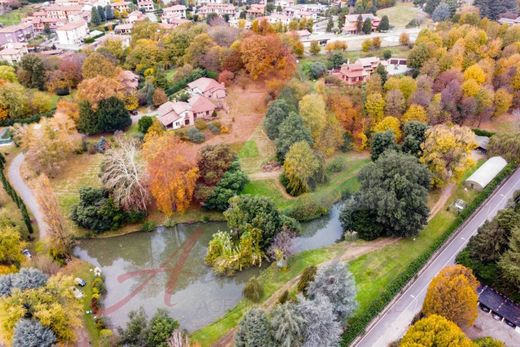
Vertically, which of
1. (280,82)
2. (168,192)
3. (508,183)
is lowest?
(508,183)

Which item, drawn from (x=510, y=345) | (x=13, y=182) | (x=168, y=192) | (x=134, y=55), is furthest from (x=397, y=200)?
(x=134, y=55)

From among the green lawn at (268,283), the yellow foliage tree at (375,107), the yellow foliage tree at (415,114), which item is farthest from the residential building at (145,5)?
the green lawn at (268,283)

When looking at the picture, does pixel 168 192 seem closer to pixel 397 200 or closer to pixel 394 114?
pixel 397 200

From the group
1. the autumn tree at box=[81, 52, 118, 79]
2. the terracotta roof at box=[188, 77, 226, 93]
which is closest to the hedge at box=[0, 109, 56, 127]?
the autumn tree at box=[81, 52, 118, 79]

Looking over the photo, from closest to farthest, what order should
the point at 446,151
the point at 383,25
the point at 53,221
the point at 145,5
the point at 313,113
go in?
1. the point at 53,221
2. the point at 446,151
3. the point at 313,113
4. the point at 383,25
5. the point at 145,5

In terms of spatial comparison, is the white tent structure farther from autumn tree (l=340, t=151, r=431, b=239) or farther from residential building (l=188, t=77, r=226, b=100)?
residential building (l=188, t=77, r=226, b=100)

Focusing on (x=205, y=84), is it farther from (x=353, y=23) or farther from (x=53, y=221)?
(x=353, y=23)

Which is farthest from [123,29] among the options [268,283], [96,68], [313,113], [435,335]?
[435,335]
